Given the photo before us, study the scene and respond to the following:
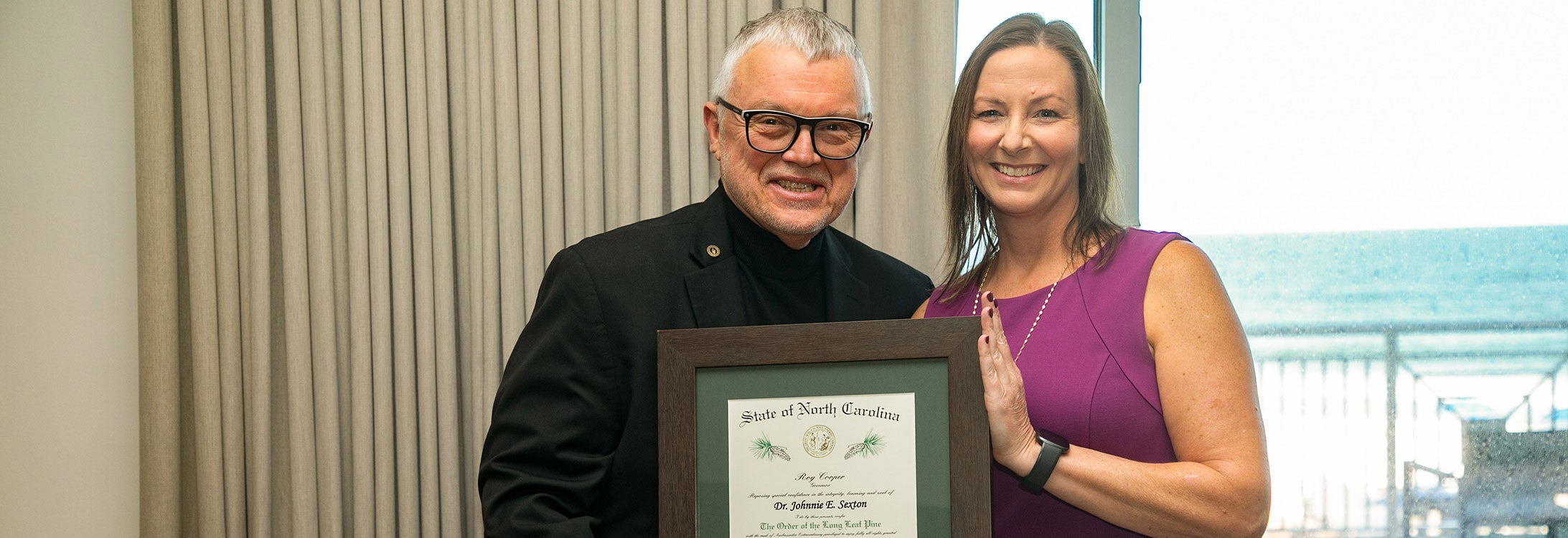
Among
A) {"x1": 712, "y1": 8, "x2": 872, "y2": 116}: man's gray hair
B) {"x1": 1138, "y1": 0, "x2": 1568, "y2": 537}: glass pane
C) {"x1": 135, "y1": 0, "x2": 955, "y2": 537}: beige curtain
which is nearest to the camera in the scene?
{"x1": 712, "y1": 8, "x2": 872, "y2": 116}: man's gray hair

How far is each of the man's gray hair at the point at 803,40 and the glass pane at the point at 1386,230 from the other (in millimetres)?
1282

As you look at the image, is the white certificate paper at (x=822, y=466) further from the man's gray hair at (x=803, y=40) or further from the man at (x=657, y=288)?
the man's gray hair at (x=803, y=40)

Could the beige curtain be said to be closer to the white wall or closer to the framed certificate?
the white wall

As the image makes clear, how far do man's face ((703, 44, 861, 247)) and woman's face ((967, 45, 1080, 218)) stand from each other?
0.24 metres

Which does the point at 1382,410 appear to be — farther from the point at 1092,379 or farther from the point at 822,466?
the point at 822,466

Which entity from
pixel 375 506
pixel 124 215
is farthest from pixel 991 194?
pixel 124 215

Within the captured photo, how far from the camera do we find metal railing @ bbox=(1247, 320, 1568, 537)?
272cm

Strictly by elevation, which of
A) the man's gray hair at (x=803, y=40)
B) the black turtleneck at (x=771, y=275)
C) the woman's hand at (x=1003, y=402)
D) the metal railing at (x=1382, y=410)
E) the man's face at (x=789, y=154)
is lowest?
the metal railing at (x=1382, y=410)

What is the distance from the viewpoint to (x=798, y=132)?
174cm

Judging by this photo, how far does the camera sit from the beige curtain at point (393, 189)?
7.95ft

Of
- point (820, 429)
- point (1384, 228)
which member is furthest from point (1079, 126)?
point (1384, 228)

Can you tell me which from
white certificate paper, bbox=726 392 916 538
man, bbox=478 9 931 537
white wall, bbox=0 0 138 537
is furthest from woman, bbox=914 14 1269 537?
white wall, bbox=0 0 138 537

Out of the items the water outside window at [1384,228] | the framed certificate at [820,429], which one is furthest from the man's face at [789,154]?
the water outside window at [1384,228]

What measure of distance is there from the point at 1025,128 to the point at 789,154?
1.34 ft
